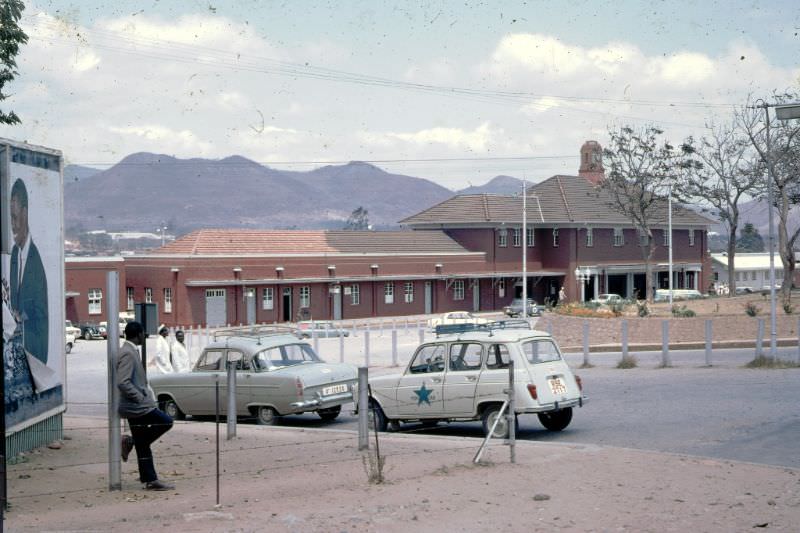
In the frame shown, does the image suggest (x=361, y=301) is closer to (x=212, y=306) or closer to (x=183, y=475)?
(x=212, y=306)

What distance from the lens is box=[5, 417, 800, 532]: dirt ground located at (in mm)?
9680

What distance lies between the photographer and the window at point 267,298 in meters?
63.9

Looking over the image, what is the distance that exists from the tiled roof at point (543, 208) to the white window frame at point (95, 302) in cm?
2639

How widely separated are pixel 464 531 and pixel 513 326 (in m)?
8.09

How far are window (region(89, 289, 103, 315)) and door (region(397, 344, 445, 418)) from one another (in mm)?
52710

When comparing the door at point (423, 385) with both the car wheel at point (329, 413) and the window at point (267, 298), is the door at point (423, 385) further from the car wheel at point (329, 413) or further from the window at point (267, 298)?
the window at point (267, 298)

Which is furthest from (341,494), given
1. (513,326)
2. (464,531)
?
(513,326)

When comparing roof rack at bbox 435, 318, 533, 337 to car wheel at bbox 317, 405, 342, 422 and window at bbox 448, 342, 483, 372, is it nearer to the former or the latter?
window at bbox 448, 342, 483, 372

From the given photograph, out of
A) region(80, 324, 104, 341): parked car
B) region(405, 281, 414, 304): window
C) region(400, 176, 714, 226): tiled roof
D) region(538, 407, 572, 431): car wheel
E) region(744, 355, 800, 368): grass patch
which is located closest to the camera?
region(538, 407, 572, 431): car wheel

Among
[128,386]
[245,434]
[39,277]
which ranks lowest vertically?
[245,434]

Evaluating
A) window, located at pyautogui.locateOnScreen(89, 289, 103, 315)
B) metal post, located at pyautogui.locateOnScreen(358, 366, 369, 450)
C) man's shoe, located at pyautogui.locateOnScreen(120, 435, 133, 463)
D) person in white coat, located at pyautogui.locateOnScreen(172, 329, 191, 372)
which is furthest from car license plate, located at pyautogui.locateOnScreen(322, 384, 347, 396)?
window, located at pyautogui.locateOnScreen(89, 289, 103, 315)

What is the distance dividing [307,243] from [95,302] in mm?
14233

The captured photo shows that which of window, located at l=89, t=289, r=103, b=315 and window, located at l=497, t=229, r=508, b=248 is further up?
window, located at l=497, t=229, r=508, b=248

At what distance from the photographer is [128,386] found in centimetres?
1108
